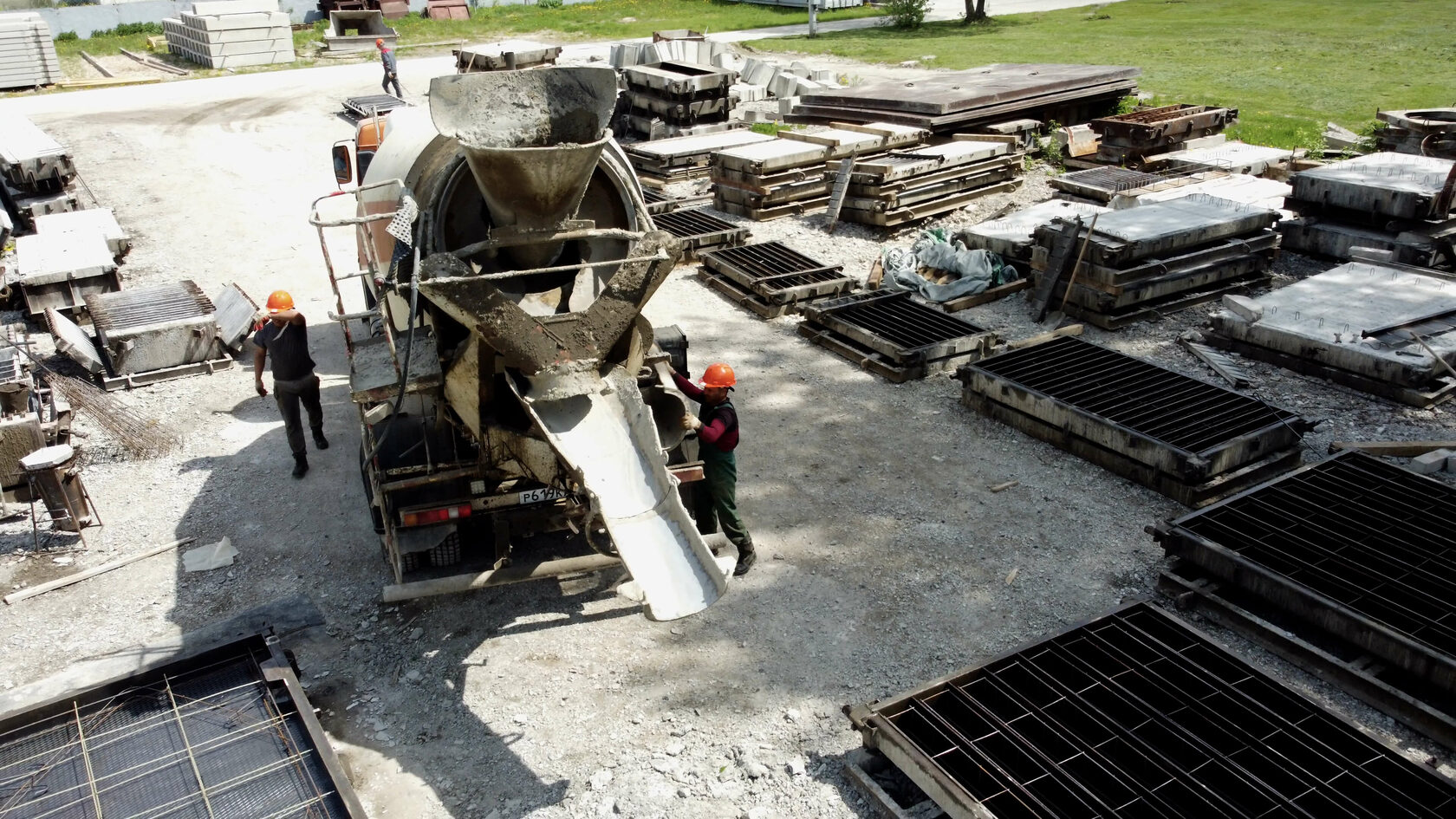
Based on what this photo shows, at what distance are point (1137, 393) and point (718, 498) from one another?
444 centimetres

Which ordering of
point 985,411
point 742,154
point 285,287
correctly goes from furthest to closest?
point 742,154 → point 285,287 → point 985,411

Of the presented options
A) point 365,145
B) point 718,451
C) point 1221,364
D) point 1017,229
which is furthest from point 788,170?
point 718,451

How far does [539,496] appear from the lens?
6.82 metres

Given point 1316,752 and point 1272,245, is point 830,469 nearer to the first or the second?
point 1316,752

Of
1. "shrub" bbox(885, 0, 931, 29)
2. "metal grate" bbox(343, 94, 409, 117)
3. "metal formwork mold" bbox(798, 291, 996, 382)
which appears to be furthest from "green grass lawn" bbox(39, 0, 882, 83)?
"metal formwork mold" bbox(798, 291, 996, 382)

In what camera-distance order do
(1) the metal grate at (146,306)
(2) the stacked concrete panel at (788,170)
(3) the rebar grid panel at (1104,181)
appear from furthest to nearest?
(2) the stacked concrete panel at (788,170)
(3) the rebar grid panel at (1104,181)
(1) the metal grate at (146,306)

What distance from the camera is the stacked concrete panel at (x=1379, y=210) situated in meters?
12.0

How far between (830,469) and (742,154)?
27.5ft

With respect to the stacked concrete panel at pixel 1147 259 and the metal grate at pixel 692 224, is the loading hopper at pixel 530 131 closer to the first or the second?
the stacked concrete panel at pixel 1147 259

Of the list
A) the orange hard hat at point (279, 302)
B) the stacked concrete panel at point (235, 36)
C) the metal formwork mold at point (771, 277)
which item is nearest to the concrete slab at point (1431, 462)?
the metal formwork mold at point (771, 277)

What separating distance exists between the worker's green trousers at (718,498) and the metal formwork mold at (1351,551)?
2.94 meters

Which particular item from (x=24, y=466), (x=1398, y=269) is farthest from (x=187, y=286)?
(x=1398, y=269)

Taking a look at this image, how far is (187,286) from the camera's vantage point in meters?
12.1

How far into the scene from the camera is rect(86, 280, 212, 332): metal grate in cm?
1098
